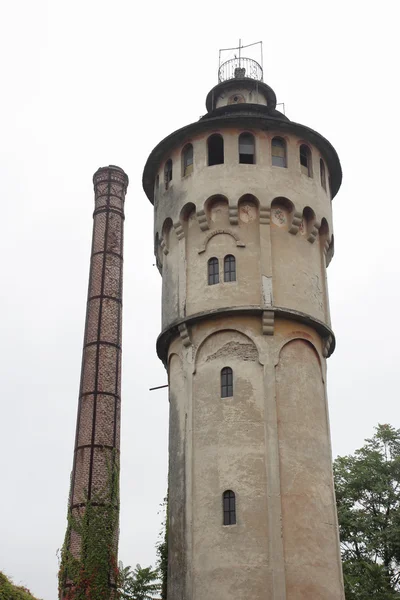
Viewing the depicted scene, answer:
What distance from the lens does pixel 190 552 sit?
2211cm

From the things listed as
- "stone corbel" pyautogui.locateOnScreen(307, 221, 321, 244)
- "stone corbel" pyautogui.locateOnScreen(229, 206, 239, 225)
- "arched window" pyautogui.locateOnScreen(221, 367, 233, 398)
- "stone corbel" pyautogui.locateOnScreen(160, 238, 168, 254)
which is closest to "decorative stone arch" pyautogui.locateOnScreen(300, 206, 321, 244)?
"stone corbel" pyautogui.locateOnScreen(307, 221, 321, 244)

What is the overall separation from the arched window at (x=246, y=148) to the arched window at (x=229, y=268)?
3661mm

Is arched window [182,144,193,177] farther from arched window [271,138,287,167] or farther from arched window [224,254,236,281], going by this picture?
arched window [224,254,236,281]

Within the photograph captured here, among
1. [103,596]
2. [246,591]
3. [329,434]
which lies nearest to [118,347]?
[103,596]

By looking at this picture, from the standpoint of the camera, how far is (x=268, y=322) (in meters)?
24.2

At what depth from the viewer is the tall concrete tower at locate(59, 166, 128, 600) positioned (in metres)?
30.0

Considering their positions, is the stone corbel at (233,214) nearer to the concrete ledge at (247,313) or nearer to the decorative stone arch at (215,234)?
the decorative stone arch at (215,234)

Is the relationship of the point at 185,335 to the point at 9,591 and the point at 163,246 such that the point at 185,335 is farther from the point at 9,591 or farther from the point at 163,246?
the point at 9,591

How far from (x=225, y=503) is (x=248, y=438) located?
1931 mm

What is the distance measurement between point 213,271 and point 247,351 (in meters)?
3.07

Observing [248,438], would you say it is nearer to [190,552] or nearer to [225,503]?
[225,503]

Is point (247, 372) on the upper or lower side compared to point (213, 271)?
lower

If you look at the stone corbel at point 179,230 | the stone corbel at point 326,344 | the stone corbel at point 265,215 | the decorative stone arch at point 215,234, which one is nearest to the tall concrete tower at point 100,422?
the stone corbel at point 179,230

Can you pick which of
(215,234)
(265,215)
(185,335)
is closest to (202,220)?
(215,234)
